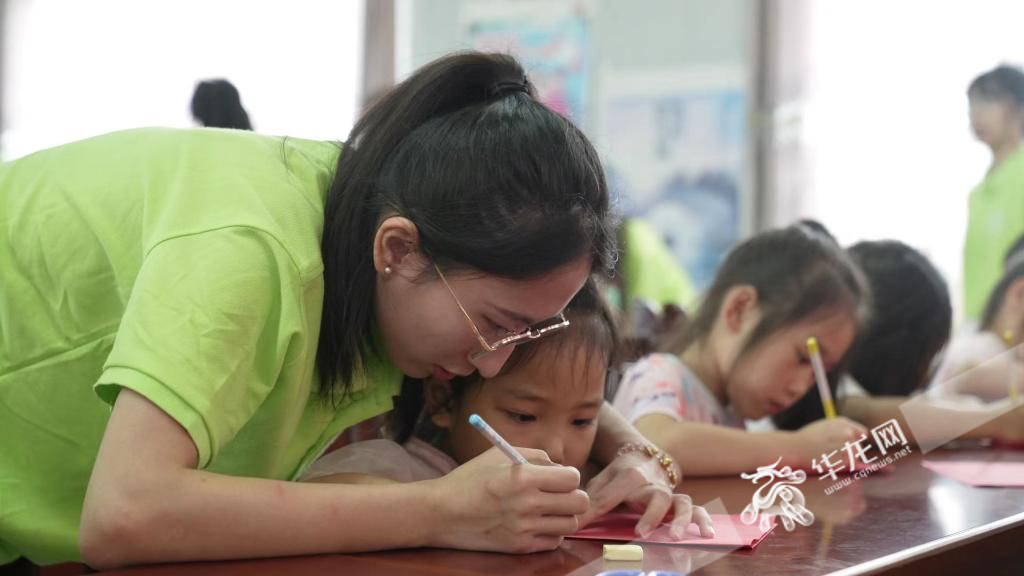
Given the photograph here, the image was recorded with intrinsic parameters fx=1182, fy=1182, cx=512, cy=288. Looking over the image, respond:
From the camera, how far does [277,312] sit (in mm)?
970

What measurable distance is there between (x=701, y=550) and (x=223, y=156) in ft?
1.77

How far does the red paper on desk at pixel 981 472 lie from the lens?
4.90 feet

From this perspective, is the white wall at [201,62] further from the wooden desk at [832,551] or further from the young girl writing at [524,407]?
the wooden desk at [832,551]

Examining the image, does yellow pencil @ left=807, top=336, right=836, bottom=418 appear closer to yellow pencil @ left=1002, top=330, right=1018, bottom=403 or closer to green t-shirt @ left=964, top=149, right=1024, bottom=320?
yellow pencil @ left=1002, top=330, right=1018, bottom=403

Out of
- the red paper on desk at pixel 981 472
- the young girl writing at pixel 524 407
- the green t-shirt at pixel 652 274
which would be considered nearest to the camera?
the young girl writing at pixel 524 407

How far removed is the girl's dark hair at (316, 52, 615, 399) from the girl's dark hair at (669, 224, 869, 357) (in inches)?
29.6

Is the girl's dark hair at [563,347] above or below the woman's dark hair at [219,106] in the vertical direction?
below

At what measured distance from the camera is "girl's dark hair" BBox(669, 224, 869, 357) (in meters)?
1.80

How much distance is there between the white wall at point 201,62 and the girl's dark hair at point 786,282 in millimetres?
3455

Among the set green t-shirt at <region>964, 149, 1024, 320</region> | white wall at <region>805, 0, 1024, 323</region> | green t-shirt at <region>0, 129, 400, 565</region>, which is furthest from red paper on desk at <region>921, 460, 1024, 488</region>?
white wall at <region>805, 0, 1024, 323</region>

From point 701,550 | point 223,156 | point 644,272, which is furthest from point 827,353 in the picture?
point 644,272

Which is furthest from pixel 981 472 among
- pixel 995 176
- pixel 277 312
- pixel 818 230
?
pixel 995 176

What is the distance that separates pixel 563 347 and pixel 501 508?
340 mm

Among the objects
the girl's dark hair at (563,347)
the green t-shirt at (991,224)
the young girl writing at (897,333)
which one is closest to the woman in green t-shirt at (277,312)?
the girl's dark hair at (563,347)
